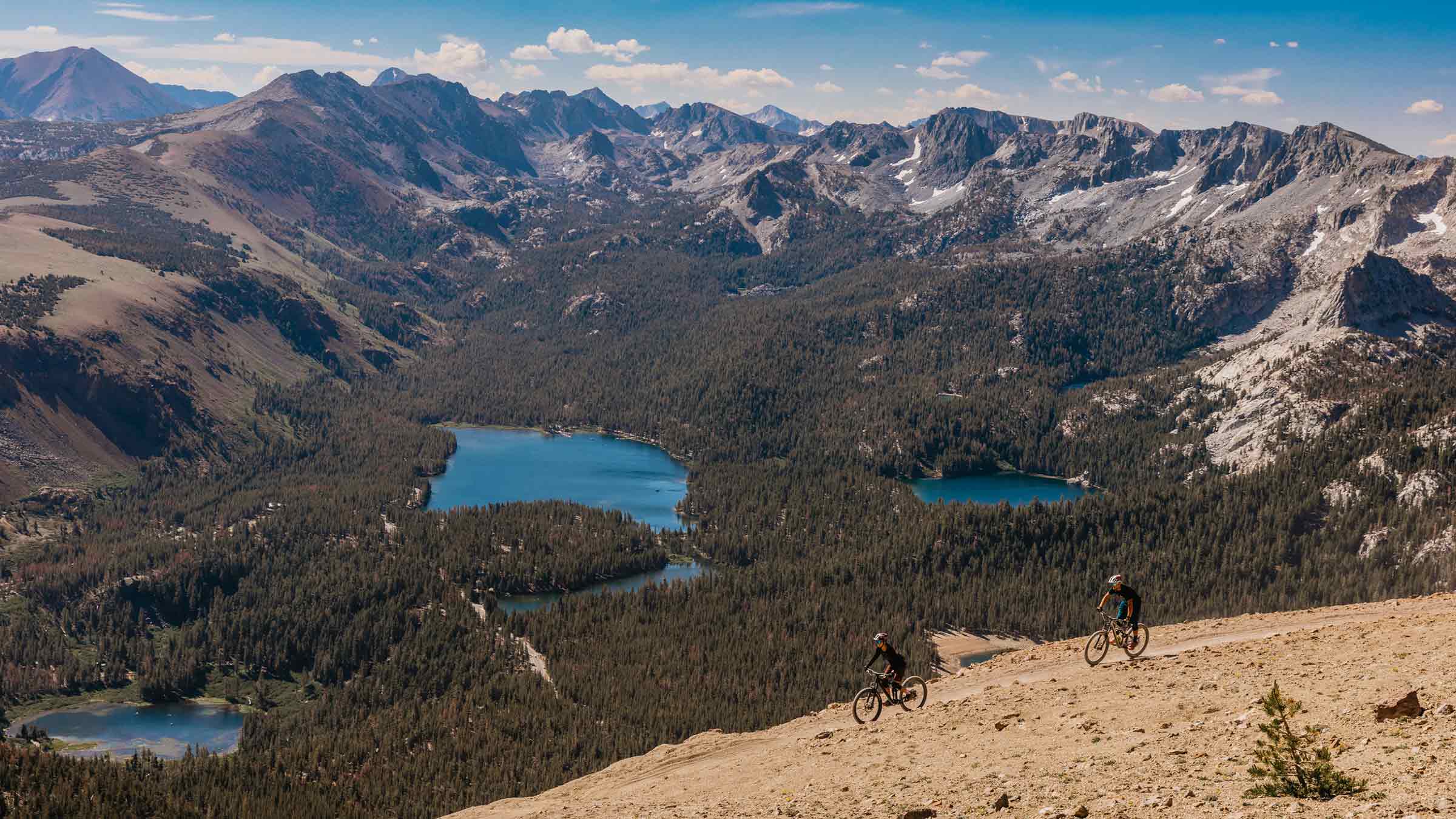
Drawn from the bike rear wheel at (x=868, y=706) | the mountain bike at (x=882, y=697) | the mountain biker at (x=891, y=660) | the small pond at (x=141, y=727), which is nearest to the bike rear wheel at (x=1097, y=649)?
the mountain bike at (x=882, y=697)

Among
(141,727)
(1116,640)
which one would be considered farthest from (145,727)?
(1116,640)

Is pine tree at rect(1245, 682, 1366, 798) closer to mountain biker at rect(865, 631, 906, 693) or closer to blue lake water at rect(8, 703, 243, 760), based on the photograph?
mountain biker at rect(865, 631, 906, 693)

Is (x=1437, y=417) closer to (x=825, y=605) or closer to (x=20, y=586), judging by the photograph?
(x=825, y=605)

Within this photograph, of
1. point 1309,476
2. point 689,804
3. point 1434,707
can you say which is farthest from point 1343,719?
point 1309,476

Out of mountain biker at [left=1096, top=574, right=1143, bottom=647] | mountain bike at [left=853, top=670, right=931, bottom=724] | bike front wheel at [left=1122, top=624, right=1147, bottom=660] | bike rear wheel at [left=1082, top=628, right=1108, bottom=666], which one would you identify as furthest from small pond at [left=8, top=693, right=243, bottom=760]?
mountain biker at [left=1096, top=574, right=1143, bottom=647]

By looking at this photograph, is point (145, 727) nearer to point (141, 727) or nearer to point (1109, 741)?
point (141, 727)
